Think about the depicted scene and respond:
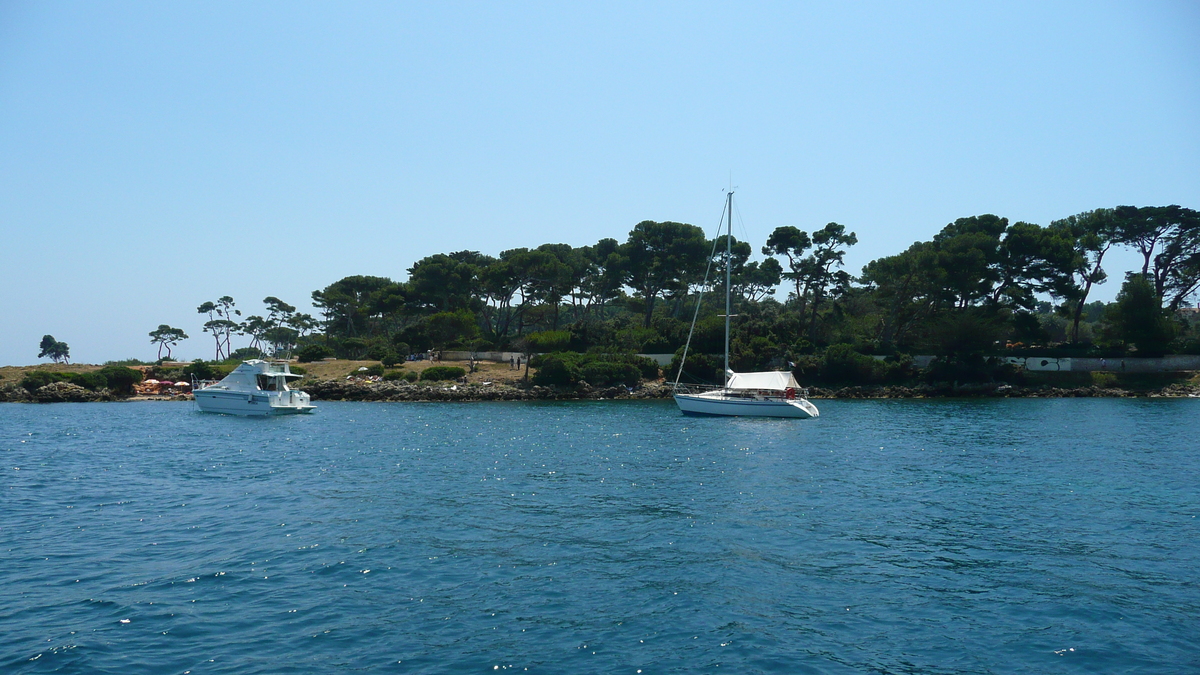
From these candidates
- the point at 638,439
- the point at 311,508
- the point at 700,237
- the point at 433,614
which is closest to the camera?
the point at 433,614

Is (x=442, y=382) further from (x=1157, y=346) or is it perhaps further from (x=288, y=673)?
(x=1157, y=346)

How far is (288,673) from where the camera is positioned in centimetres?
1043

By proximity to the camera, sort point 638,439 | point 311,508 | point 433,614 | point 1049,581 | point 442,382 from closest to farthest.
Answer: point 433,614, point 1049,581, point 311,508, point 638,439, point 442,382

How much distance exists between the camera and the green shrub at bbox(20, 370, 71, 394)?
6775cm

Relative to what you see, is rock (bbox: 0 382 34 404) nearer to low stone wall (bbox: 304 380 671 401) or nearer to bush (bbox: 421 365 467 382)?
low stone wall (bbox: 304 380 671 401)

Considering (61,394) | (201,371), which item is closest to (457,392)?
(201,371)

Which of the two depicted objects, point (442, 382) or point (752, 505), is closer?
point (752, 505)

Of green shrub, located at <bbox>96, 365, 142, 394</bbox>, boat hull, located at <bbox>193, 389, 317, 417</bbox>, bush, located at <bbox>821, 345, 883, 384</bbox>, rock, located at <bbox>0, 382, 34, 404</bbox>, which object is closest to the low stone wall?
boat hull, located at <bbox>193, 389, 317, 417</bbox>

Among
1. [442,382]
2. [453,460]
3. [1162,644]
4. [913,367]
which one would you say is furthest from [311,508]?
[913,367]

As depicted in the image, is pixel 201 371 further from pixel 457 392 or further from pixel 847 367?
pixel 847 367

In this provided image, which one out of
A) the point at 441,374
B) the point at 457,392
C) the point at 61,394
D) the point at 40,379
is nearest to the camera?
the point at 61,394

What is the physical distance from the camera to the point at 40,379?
225ft

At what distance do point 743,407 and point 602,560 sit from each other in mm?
34186

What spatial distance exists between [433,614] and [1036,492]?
1951 centimetres
